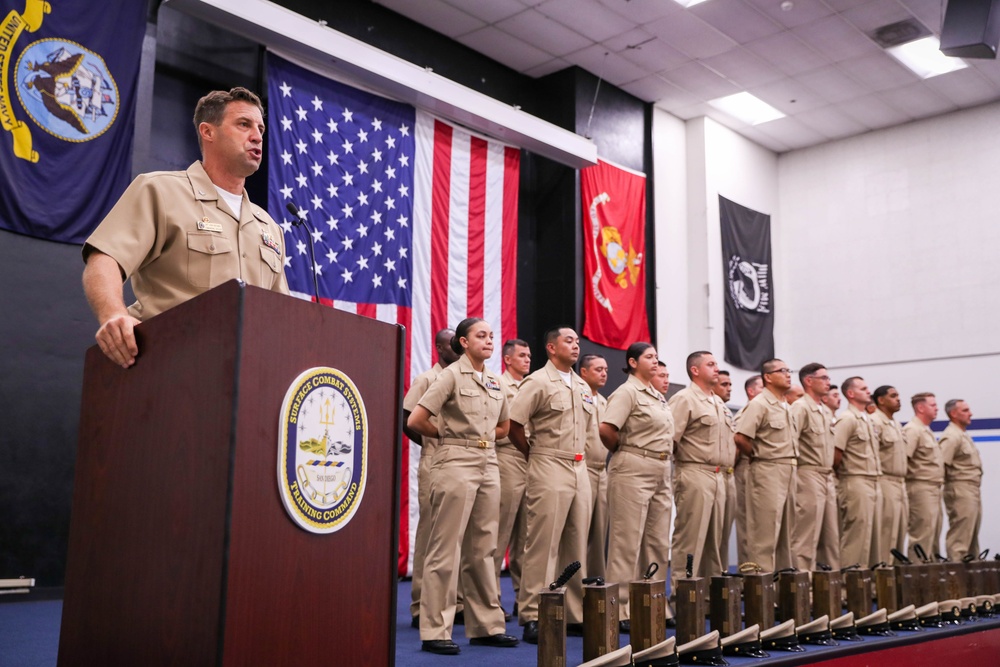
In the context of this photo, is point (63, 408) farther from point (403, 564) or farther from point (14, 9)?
point (403, 564)

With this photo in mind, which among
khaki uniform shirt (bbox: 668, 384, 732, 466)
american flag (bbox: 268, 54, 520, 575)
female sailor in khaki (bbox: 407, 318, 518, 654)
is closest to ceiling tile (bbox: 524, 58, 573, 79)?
american flag (bbox: 268, 54, 520, 575)

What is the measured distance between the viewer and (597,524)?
4.73 metres

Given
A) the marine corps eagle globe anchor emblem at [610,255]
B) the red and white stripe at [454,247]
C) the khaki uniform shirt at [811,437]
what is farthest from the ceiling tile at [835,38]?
the khaki uniform shirt at [811,437]

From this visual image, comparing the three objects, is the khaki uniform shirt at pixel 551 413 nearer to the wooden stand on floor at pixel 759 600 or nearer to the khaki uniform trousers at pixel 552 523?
the khaki uniform trousers at pixel 552 523

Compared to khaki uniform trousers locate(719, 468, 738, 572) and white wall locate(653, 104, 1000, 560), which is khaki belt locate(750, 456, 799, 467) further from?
white wall locate(653, 104, 1000, 560)

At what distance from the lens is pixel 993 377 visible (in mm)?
9203

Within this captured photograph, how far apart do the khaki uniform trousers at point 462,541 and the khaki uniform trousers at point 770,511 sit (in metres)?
2.18

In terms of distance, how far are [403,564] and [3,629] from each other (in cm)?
318

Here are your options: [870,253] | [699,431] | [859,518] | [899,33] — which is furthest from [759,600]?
[870,253]

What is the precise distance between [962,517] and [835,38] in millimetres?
4304

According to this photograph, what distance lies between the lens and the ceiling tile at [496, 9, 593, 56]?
7656mm

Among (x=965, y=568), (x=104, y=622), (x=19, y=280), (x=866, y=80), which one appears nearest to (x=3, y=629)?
(x=19, y=280)

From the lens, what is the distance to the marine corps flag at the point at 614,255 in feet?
27.2

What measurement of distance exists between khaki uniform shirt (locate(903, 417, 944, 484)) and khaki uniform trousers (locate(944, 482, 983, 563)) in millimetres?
510
